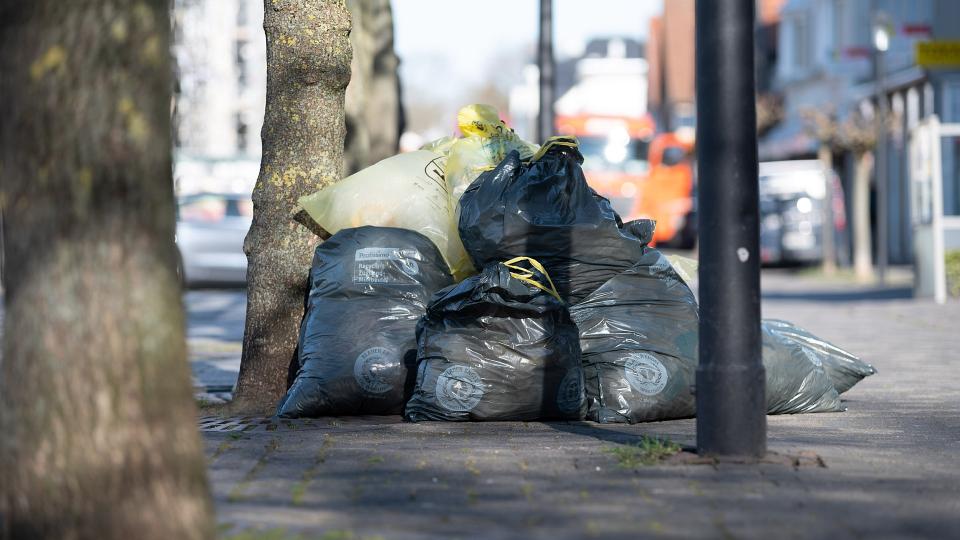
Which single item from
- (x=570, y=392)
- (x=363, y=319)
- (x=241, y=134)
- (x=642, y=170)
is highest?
(x=241, y=134)

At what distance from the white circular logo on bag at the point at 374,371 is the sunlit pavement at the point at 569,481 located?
0.49ft

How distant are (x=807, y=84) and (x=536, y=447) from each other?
→ 124 ft

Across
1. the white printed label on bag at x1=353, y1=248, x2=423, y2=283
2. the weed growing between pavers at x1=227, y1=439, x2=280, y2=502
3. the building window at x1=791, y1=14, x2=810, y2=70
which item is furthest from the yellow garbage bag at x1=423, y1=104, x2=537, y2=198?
the building window at x1=791, y1=14, x2=810, y2=70

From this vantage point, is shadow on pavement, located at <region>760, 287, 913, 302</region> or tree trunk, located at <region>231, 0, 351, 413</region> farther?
shadow on pavement, located at <region>760, 287, 913, 302</region>

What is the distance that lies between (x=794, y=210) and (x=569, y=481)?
23.5 meters

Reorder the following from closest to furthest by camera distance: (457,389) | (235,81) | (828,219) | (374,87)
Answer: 1. (457,389)
2. (374,87)
3. (828,219)
4. (235,81)

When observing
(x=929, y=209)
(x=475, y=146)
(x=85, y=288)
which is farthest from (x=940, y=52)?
(x=85, y=288)

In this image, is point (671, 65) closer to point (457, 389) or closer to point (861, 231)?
point (861, 231)

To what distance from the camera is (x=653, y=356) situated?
6.51m

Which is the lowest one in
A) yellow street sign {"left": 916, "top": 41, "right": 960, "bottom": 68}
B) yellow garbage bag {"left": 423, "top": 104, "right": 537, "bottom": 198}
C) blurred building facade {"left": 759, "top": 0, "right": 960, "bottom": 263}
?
yellow garbage bag {"left": 423, "top": 104, "right": 537, "bottom": 198}

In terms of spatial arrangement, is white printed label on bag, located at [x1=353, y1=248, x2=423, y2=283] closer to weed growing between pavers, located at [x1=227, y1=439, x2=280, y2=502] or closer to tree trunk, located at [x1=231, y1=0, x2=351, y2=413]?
tree trunk, located at [x1=231, y1=0, x2=351, y2=413]

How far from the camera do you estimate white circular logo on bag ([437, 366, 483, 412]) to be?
6.20 m

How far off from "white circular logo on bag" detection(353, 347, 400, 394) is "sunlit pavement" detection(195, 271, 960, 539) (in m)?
0.15

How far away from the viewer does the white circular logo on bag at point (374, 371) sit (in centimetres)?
643
